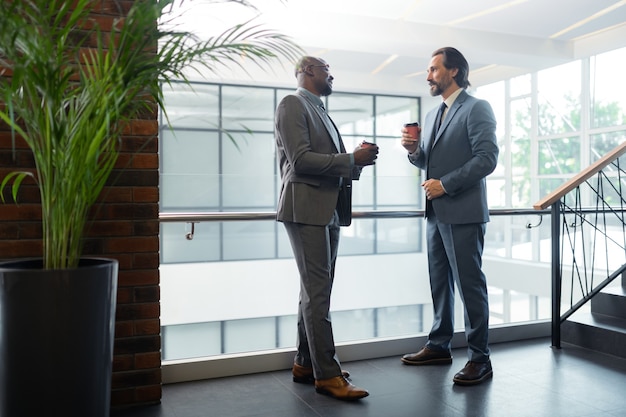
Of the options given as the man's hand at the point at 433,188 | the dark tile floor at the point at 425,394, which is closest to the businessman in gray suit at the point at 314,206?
the dark tile floor at the point at 425,394

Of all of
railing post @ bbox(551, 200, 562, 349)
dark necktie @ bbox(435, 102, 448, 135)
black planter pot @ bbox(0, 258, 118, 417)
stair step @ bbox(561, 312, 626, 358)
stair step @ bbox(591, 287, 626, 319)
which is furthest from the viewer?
stair step @ bbox(591, 287, 626, 319)

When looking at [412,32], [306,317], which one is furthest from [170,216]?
[412,32]

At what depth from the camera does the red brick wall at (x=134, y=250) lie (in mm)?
2506

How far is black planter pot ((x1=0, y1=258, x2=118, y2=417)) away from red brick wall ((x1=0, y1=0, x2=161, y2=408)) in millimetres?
629

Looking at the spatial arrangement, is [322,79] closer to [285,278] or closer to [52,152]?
[52,152]

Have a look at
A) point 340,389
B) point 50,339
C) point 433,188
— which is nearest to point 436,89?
point 433,188

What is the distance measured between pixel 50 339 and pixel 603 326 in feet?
10.3

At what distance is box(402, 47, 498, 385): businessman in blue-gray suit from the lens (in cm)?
286

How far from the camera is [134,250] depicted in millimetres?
2557

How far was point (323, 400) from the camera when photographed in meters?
2.58

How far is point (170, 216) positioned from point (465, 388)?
5.46ft

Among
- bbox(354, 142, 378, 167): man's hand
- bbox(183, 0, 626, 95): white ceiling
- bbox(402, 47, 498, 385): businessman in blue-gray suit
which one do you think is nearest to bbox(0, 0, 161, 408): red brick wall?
bbox(354, 142, 378, 167): man's hand

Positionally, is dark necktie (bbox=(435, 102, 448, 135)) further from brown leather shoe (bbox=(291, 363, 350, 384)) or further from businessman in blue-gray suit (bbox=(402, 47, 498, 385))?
brown leather shoe (bbox=(291, 363, 350, 384))

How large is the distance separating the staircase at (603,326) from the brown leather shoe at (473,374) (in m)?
0.99
